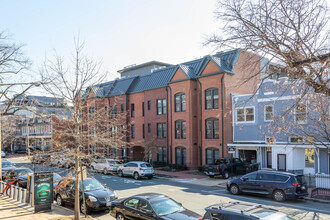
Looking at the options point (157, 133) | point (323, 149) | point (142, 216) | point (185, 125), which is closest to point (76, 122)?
point (142, 216)

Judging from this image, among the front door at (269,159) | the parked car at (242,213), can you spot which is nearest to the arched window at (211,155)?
the front door at (269,159)

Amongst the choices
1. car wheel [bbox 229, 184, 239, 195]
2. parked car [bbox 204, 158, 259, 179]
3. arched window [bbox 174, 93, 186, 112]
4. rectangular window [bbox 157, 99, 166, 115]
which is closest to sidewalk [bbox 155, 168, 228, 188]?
parked car [bbox 204, 158, 259, 179]

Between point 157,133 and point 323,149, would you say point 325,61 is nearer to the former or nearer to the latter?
point 323,149

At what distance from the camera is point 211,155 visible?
28.1 meters

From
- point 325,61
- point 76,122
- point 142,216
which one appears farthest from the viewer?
point 76,122

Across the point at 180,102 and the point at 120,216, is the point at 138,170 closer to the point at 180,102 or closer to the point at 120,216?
the point at 180,102

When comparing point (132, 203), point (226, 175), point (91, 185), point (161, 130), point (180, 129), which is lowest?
point (226, 175)

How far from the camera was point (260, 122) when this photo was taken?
81.5 ft

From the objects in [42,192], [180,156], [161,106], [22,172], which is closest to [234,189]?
[42,192]

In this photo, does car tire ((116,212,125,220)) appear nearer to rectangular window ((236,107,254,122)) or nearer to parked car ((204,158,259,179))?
parked car ((204,158,259,179))

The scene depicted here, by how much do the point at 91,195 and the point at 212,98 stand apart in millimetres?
17769

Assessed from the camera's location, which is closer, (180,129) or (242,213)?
(242,213)

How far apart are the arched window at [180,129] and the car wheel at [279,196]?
15.2 m

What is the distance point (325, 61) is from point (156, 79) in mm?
28176
